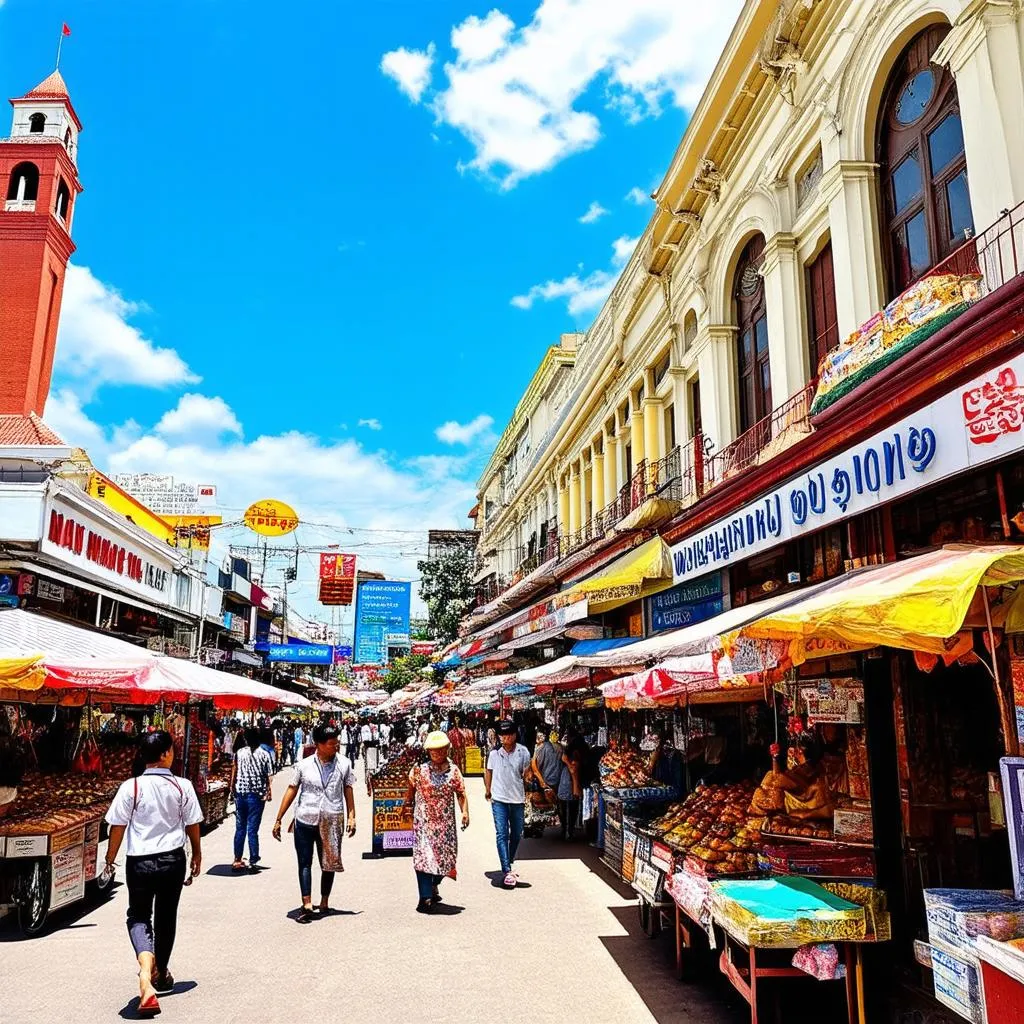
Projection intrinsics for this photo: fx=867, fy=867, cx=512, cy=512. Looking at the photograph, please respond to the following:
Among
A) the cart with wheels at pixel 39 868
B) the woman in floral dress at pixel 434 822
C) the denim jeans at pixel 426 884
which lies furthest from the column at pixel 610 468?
the cart with wheels at pixel 39 868

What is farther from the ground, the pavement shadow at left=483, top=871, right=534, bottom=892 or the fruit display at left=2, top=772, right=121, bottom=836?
the fruit display at left=2, top=772, right=121, bottom=836

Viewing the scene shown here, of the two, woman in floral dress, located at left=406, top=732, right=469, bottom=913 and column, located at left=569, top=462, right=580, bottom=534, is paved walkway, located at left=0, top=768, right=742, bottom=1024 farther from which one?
column, located at left=569, top=462, right=580, bottom=534

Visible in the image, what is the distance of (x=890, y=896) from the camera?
638 cm

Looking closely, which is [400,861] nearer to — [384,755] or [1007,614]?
[1007,614]

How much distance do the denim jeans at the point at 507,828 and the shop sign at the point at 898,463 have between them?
4723 mm

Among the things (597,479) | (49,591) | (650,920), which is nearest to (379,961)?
(650,920)

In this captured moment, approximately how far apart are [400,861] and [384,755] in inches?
589

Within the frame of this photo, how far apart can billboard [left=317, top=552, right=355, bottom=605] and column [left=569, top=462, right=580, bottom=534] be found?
879 cm

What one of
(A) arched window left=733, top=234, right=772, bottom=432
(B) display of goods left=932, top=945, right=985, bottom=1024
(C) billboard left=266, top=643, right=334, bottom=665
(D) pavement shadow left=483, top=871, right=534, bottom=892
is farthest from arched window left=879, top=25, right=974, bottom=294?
(C) billboard left=266, top=643, right=334, bottom=665

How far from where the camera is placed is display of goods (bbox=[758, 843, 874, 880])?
6641 millimetres

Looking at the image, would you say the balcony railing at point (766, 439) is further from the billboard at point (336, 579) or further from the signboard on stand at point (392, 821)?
the billboard at point (336, 579)

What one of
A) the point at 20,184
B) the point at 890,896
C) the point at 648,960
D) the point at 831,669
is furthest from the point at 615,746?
the point at 20,184

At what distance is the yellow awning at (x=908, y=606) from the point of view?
4375 mm

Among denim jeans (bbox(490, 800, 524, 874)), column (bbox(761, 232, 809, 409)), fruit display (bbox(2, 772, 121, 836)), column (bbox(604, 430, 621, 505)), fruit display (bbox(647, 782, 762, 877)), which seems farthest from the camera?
column (bbox(604, 430, 621, 505))
